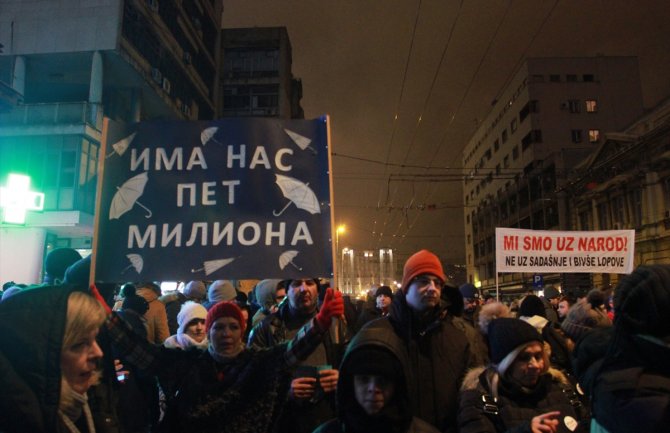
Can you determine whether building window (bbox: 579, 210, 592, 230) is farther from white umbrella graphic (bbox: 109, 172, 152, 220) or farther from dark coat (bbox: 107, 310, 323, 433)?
white umbrella graphic (bbox: 109, 172, 152, 220)

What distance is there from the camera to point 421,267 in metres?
3.42

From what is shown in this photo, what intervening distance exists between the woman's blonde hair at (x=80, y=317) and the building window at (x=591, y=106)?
2474 inches

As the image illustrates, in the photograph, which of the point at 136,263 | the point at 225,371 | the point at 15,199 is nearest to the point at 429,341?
the point at 225,371

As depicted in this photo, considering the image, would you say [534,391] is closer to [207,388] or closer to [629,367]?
[629,367]

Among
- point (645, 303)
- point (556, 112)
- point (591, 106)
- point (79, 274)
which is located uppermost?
point (591, 106)

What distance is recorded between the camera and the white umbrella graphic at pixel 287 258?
3.28 meters

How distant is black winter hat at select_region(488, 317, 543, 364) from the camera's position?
9.23 ft

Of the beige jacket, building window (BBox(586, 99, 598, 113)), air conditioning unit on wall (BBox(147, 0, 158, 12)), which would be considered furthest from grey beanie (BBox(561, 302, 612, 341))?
building window (BBox(586, 99, 598, 113))

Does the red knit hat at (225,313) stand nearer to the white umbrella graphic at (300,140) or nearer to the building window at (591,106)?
the white umbrella graphic at (300,140)

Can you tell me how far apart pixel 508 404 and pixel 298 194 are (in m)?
1.81

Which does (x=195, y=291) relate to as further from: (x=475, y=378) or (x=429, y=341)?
(x=475, y=378)

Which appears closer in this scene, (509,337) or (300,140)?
(509,337)

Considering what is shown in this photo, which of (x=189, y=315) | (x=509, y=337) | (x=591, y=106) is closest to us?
(x=509, y=337)

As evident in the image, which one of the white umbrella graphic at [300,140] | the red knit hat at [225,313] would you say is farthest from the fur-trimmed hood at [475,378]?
the white umbrella graphic at [300,140]
